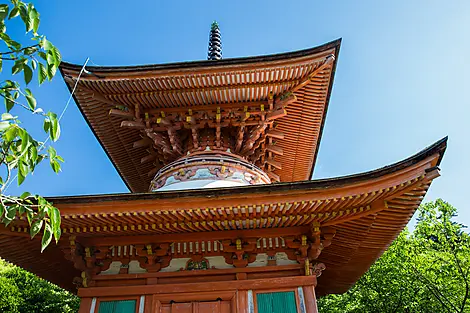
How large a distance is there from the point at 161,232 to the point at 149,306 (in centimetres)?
133

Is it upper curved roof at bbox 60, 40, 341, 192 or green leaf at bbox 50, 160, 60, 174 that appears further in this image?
upper curved roof at bbox 60, 40, 341, 192

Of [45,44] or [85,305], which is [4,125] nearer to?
[45,44]

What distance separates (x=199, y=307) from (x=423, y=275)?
12.8 meters

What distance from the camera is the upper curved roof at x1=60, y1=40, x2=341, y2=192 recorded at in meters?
8.61

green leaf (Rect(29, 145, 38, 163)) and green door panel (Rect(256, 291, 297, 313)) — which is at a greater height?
green leaf (Rect(29, 145, 38, 163))

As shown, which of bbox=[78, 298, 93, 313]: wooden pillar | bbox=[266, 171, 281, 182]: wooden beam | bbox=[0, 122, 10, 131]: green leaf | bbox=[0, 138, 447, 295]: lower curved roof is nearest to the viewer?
bbox=[0, 122, 10, 131]: green leaf

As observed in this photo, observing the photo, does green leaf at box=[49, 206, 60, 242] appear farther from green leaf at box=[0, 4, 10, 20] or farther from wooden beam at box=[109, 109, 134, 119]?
wooden beam at box=[109, 109, 134, 119]

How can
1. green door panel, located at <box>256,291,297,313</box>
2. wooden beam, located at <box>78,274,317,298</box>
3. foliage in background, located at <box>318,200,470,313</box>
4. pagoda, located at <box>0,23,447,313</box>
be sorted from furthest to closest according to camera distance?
1. foliage in background, located at <box>318,200,470,313</box>
2. wooden beam, located at <box>78,274,317,298</box>
3. green door panel, located at <box>256,291,297,313</box>
4. pagoda, located at <box>0,23,447,313</box>

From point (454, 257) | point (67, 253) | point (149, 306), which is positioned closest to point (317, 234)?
point (149, 306)

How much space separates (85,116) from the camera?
390 inches

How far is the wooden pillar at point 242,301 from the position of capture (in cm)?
652

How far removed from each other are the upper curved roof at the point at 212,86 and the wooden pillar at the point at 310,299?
468cm

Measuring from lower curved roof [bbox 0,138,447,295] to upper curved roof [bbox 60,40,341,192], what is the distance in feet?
11.4

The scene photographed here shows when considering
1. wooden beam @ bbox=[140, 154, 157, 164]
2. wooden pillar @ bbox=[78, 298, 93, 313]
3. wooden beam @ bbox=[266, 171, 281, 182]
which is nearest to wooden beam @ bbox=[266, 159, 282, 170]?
wooden beam @ bbox=[266, 171, 281, 182]
